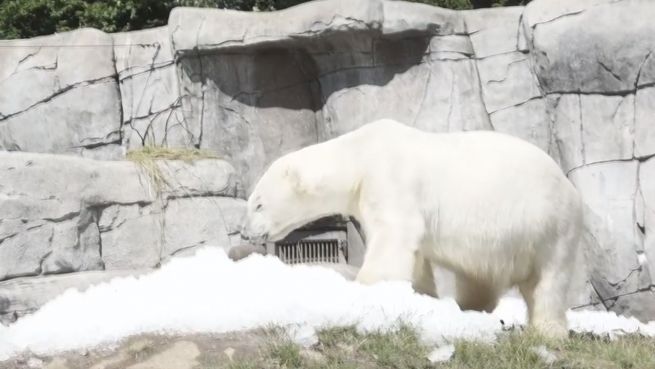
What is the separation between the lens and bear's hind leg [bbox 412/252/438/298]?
545cm

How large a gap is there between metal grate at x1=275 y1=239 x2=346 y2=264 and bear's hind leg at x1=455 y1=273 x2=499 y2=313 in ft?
17.7

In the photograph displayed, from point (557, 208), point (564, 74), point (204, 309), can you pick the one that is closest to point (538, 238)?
point (557, 208)

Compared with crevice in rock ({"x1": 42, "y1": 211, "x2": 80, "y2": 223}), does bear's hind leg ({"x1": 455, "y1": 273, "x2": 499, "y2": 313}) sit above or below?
above

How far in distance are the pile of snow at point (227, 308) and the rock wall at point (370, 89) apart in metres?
4.82

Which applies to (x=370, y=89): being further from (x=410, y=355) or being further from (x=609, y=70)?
(x=410, y=355)

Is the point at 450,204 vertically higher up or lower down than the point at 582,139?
higher up

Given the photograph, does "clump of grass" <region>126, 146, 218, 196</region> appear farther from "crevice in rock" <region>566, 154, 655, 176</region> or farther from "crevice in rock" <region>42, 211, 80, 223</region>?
"crevice in rock" <region>566, 154, 655, 176</region>

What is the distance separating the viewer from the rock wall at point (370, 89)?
10000mm

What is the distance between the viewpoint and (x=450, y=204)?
540 cm

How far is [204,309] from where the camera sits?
14.1 feet

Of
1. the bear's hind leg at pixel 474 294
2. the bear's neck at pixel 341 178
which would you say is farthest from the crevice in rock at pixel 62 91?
the bear's hind leg at pixel 474 294

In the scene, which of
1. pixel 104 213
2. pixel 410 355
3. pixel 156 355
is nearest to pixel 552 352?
pixel 410 355

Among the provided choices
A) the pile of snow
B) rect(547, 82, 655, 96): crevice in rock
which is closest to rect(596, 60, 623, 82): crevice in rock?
rect(547, 82, 655, 96): crevice in rock

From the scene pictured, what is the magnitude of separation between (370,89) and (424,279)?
19.7ft
